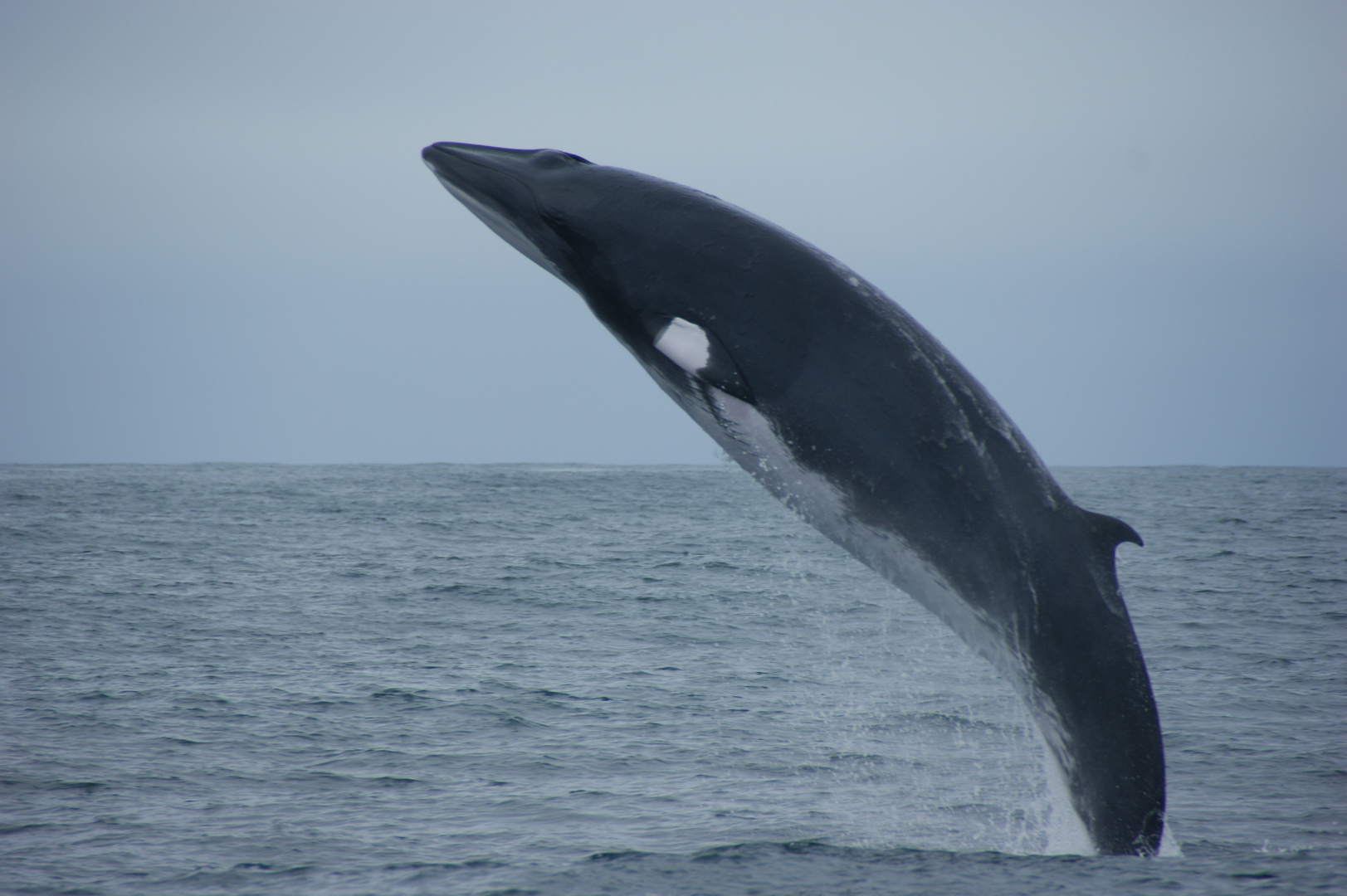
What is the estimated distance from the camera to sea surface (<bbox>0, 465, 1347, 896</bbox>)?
9297 mm

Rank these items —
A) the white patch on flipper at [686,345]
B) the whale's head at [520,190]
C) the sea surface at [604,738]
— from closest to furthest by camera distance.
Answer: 1. the white patch on flipper at [686,345]
2. the whale's head at [520,190]
3. the sea surface at [604,738]

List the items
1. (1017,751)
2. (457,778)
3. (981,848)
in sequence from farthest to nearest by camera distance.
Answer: (1017,751) < (457,778) < (981,848)

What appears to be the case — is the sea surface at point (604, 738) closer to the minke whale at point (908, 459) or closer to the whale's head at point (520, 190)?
the minke whale at point (908, 459)

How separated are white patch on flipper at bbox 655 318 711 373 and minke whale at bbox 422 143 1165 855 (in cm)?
1

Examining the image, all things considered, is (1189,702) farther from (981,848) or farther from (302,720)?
(302,720)

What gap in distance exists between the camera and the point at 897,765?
13.8 metres

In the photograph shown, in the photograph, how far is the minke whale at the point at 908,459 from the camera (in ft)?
20.5

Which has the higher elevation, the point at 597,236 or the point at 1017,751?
the point at 597,236

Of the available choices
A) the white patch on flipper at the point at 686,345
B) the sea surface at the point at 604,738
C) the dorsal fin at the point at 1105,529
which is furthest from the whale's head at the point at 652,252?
the sea surface at the point at 604,738

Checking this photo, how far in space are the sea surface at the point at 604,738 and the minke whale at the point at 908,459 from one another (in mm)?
840

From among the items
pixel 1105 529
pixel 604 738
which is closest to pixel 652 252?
pixel 1105 529

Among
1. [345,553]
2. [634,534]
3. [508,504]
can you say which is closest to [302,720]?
[345,553]

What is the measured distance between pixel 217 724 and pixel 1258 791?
13.9 meters

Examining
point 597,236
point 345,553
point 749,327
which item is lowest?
point 345,553
